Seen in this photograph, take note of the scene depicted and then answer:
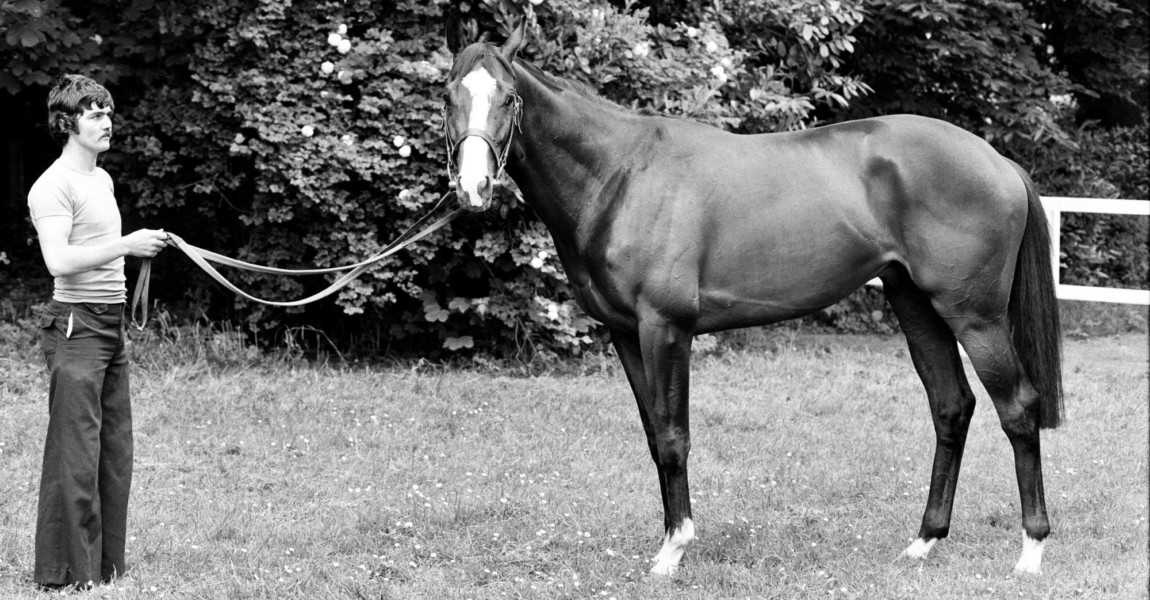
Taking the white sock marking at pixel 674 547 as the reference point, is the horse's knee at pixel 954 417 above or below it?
above

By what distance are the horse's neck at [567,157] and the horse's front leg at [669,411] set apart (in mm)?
575

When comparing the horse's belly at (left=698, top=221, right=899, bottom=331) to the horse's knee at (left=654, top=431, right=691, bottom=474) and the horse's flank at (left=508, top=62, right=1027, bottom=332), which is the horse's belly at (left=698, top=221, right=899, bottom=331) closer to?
the horse's flank at (left=508, top=62, right=1027, bottom=332)

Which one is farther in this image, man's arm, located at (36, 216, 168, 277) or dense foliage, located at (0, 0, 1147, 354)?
dense foliage, located at (0, 0, 1147, 354)

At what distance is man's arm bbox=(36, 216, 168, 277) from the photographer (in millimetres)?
3934

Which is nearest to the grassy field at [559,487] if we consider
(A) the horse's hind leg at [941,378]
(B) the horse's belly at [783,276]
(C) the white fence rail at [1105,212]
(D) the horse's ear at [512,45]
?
(A) the horse's hind leg at [941,378]

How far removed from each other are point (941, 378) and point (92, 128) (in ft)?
12.4

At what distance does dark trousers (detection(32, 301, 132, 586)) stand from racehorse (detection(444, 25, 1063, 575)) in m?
1.78

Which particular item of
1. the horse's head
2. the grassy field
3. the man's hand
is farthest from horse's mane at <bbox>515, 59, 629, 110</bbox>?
the grassy field

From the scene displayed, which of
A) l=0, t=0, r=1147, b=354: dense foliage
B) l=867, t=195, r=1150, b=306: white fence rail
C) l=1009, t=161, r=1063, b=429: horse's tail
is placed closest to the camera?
l=1009, t=161, r=1063, b=429: horse's tail

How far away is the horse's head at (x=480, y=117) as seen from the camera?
411 centimetres

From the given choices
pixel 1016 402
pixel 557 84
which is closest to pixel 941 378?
pixel 1016 402

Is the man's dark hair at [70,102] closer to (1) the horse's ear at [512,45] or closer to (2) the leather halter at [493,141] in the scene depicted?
(2) the leather halter at [493,141]

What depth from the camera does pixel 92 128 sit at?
401 cm

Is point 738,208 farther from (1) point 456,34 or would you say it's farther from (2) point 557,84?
(1) point 456,34
